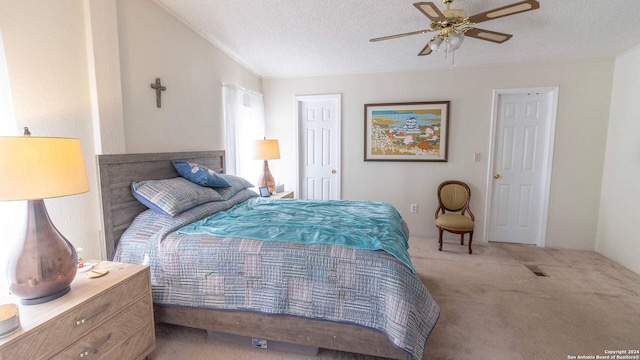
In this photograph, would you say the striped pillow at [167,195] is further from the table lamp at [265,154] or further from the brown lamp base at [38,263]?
the table lamp at [265,154]

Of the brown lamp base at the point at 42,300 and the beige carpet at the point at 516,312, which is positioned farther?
the beige carpet at the point at 516,312

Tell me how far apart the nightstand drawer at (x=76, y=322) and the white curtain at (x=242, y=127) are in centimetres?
214

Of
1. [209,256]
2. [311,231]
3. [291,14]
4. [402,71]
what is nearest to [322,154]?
[402,71]

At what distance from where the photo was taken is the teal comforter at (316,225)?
1780mm

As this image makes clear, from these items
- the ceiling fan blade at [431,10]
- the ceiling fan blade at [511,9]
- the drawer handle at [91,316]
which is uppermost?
the ceiling fan blade at [431,10]

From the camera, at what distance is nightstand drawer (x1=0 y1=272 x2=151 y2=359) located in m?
1.10

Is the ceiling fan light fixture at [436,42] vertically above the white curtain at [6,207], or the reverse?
the ceiling fan light fixture at [436,42]

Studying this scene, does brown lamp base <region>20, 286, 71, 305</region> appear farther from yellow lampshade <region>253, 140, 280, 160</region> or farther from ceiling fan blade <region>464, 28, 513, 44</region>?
ceiling fan blade <region>464, 28, 513, 44</region>

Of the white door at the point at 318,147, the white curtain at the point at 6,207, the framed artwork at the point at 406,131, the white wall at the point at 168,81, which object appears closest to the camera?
the white curtain at the point at 6,207

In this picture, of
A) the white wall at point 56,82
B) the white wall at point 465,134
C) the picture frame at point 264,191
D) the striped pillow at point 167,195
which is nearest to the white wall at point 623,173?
the white wall at point 465,134

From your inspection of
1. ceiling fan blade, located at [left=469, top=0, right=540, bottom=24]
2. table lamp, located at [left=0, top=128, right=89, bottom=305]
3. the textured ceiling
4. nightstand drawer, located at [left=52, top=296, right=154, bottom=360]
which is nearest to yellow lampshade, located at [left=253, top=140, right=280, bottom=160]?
the textured ceiling

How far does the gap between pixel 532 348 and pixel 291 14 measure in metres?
3.21

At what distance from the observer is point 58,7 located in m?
1.80

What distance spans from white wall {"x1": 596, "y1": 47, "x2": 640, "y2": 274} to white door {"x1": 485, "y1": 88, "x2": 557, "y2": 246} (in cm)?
58
